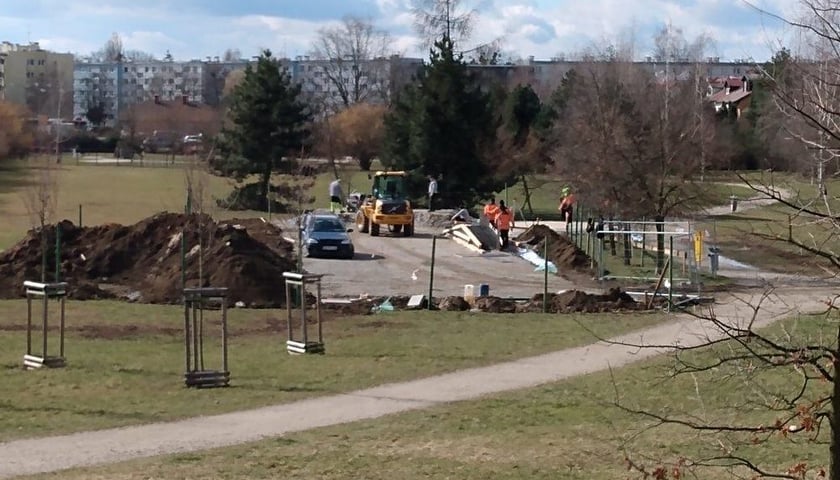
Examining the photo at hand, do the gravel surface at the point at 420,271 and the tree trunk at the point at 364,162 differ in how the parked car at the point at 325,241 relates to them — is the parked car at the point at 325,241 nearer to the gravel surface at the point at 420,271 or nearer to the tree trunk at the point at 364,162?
the gravel surface at the point at 420,271

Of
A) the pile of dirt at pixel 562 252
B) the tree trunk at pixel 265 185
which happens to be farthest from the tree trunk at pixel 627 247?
the tree trunk at pixel 265 185

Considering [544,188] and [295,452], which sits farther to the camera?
[544,188]

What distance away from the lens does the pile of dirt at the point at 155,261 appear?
31031 mm

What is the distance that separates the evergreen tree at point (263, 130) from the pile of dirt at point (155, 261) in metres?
23.6

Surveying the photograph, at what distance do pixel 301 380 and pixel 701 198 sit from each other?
24323 millimetres

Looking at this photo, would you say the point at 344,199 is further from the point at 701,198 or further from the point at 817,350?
the point at 817,350

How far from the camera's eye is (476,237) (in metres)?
44.8

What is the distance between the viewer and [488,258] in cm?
4194

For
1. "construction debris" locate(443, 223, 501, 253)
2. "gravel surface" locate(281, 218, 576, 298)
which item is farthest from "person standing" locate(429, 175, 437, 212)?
"gravel surface" locate(281, 218, 576, 298)

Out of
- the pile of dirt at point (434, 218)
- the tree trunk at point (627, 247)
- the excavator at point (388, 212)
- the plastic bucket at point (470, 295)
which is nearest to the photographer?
the plastic bucket at point (470, 295)

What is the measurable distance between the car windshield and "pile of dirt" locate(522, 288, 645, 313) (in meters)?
13.4

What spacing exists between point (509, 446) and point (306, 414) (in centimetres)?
393

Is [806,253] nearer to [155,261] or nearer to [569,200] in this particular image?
[155,261]

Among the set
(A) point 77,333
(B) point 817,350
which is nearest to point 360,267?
(A) point 77,333
